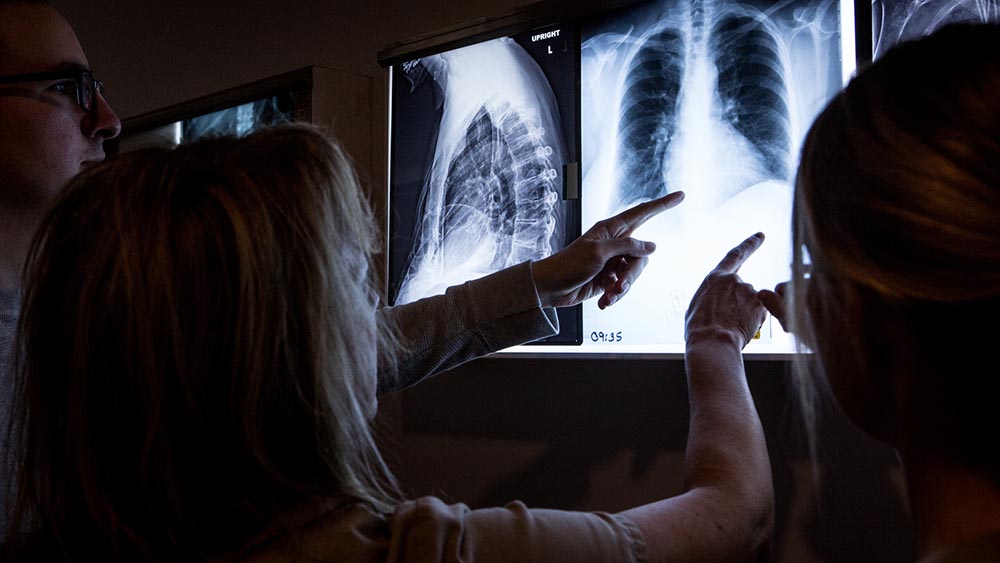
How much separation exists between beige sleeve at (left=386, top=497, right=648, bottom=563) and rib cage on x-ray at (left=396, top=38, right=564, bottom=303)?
0.81 metres

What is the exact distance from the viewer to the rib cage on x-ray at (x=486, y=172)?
4.83 ft

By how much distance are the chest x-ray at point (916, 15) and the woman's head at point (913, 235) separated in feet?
1.84

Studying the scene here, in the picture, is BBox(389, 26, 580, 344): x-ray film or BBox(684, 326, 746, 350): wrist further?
BBox(389, 26, 580, 344): x-ray film

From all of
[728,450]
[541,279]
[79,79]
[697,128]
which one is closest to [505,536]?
[728,450]

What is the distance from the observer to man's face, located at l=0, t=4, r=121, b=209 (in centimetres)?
109

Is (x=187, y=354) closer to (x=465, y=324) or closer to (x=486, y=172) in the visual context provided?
(x=465, y=324)

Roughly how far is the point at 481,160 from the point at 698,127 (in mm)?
465

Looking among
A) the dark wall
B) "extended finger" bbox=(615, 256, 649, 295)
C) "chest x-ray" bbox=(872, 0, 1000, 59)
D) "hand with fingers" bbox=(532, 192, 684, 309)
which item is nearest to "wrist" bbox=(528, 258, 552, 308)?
"hand with fingers" bbox=(532, 192, 684, 309)

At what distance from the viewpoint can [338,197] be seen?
716 mm

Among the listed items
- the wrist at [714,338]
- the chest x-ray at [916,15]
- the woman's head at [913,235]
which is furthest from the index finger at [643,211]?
the woman's head at [913,235]

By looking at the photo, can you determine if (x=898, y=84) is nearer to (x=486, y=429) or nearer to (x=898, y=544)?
(x=898, y=544)

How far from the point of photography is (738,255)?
1.08m

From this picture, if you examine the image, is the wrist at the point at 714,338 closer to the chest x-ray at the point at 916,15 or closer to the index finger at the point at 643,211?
the index finger at the point at 643,211

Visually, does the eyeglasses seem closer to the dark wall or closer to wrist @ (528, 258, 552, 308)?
wrist @ (528, 258, 552, 308)
